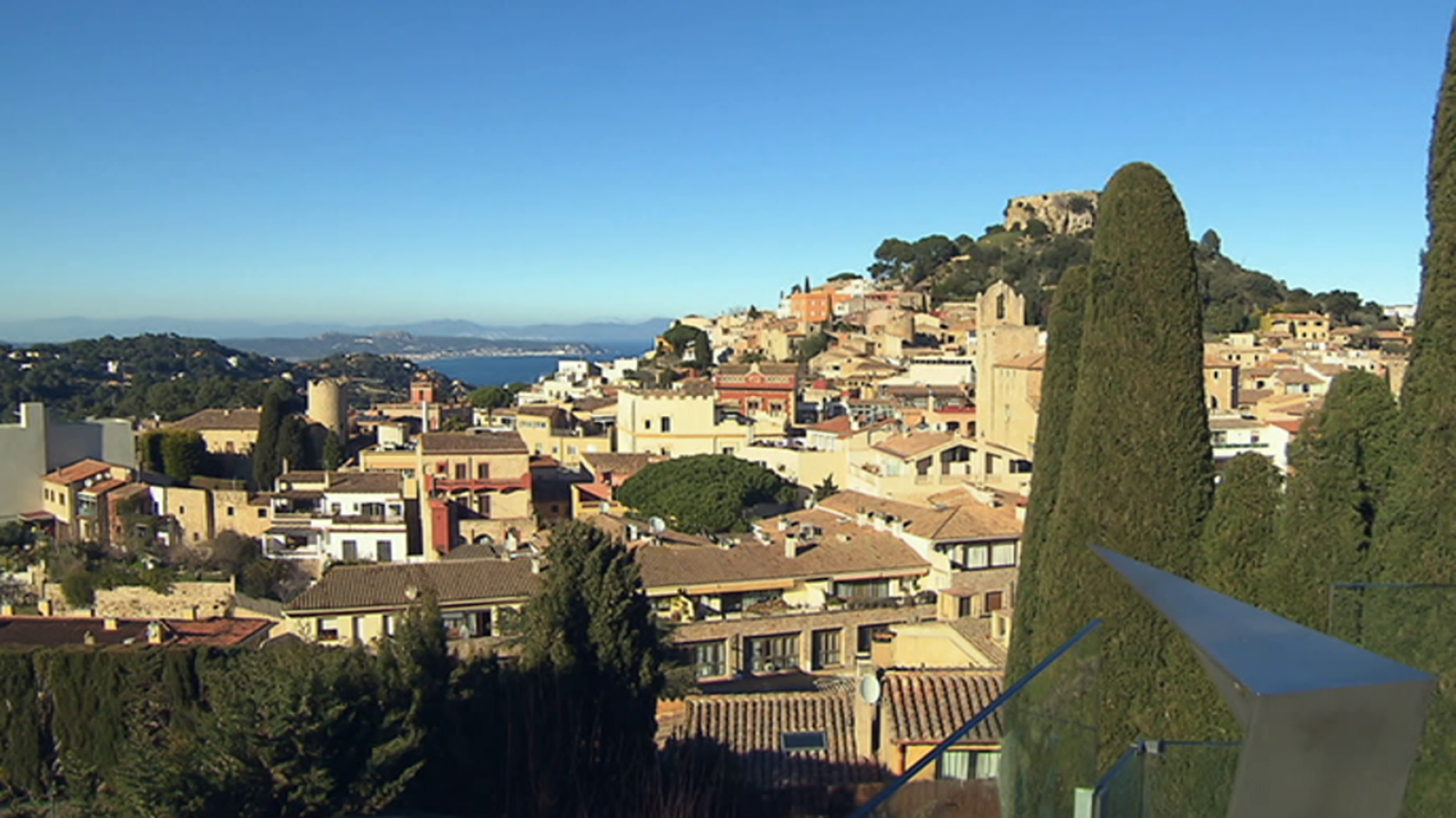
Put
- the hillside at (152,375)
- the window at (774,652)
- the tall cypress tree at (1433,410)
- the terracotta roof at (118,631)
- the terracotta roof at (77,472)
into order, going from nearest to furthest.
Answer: the tall cypress tree at (1433,410), the window at (774,652), the terracotta roof at (118,631), the terracotta roof at (77,472), the hillside at (152,375)

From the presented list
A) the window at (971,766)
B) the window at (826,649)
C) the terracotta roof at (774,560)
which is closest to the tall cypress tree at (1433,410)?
the window at (971,766)

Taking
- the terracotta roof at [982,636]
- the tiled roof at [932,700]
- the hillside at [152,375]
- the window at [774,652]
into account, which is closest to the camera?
the tiled roof at [932,700]

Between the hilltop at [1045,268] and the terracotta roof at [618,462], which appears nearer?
the terracotta roof at [618,462]

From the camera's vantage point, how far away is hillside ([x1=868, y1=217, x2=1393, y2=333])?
70062 millimetres

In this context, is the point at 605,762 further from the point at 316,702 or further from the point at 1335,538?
the point at 1335,538

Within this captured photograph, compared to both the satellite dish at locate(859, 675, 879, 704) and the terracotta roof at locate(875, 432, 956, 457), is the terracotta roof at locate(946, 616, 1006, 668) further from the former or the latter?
the terracotta roof at locate(875, 432, 956, 457)

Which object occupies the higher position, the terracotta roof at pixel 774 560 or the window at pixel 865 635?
the terracotta roof at pixel 774 560

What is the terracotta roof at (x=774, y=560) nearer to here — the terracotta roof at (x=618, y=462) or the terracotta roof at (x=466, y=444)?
the terracotta roof at (x=466, y=444)

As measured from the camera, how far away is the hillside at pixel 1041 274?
70.1 metres

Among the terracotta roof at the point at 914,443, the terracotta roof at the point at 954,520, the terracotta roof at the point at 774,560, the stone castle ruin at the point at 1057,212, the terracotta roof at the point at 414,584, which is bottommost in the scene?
the terracotta roof at the point at 414,584

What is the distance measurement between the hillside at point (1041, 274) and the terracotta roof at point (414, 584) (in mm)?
48459

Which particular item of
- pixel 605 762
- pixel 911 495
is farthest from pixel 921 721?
pixel 911 495

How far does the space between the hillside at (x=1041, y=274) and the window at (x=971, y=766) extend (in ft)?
200

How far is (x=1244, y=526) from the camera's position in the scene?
7387 mm
